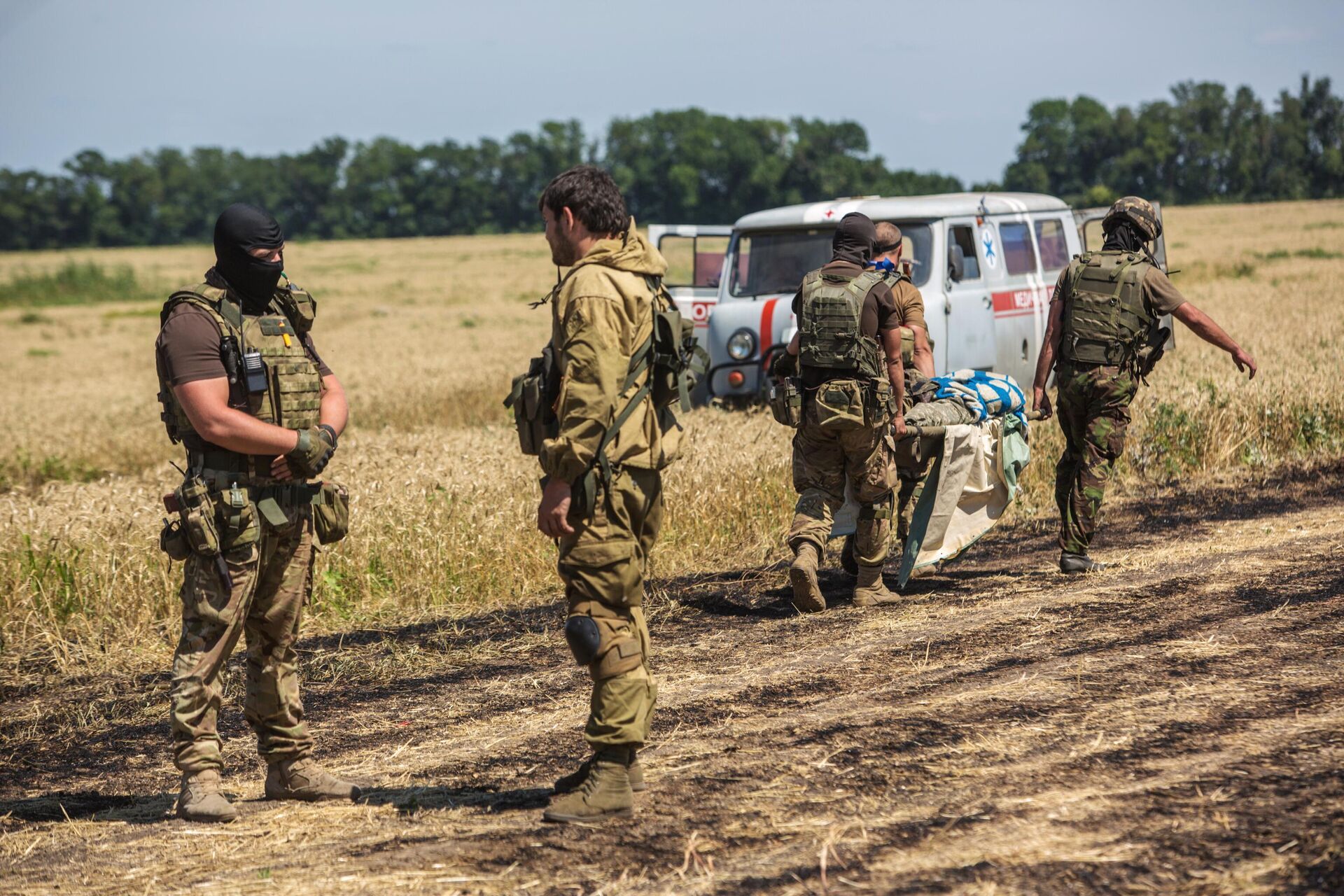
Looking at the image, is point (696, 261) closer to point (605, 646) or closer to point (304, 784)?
point (304, 784)

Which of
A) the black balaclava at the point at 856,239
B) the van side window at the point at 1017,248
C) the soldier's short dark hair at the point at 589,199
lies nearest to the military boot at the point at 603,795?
the soldier's short dark hair at the point at 589,199

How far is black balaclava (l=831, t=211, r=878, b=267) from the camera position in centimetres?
636

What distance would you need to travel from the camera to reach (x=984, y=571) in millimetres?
7289

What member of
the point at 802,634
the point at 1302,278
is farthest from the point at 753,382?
the point at 1302,278

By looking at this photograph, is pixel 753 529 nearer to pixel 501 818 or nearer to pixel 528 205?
pixel 501 818

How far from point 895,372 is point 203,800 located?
151 inches

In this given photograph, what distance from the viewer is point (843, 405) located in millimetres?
→ 6262

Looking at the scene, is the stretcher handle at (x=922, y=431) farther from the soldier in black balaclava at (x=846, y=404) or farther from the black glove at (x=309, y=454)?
the black glove at (x=309, y=454)

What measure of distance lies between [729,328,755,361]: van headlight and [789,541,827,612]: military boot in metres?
5.20

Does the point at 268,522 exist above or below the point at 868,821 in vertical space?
above

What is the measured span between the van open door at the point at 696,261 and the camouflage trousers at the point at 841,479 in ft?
19.2

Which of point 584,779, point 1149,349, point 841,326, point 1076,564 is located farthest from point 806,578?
point 584,779

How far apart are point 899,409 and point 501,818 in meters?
3.29

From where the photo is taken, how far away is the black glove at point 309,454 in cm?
409
